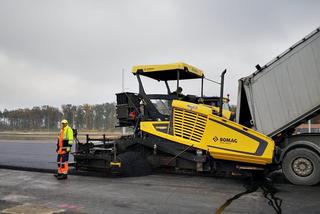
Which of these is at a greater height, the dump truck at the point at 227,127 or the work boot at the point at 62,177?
the dump truck at the point at 227,127

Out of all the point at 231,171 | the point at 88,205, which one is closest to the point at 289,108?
the point at 231,171

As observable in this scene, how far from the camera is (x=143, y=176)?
845 cm

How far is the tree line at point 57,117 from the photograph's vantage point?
91.5 meters

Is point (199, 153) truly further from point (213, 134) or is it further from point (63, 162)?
point (63, 162)

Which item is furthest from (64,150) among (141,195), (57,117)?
(57,117)

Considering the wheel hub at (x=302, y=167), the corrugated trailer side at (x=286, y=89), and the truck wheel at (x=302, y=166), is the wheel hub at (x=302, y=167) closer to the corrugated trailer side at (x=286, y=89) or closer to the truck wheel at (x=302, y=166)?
the truck wheel at (x=302, y=166)

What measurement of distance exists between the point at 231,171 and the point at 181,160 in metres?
1.19

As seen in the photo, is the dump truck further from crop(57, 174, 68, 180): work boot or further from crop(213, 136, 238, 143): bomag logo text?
crop(57, 174, 68, 180): work boot

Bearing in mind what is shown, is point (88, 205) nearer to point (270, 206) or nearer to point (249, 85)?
point (270, 206)

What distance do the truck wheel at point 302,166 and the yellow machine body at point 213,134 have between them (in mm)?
515

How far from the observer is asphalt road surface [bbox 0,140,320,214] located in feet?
17.1

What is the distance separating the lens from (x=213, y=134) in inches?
295

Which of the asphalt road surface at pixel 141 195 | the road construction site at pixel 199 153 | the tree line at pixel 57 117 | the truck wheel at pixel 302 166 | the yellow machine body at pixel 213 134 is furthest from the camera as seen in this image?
the tree line at pixel 57 117

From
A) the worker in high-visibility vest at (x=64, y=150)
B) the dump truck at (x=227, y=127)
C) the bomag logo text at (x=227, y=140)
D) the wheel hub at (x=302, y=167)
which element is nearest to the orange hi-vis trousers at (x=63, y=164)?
the worker in high-visibility vest at (x=64, y=150)
